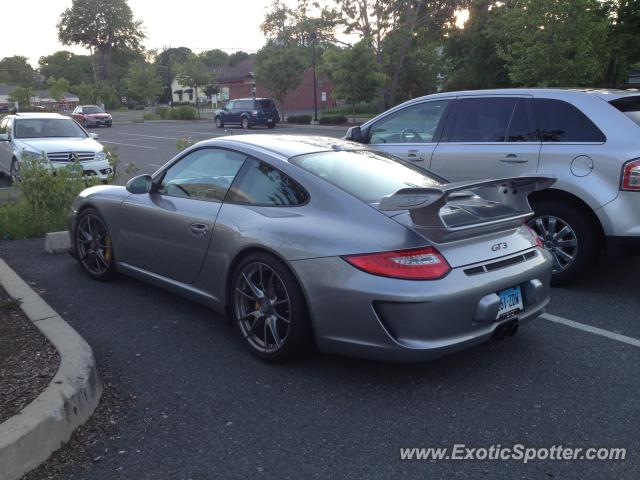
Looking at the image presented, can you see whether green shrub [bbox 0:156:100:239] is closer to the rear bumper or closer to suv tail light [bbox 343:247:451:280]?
the rear bumper

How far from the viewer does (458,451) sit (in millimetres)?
2969

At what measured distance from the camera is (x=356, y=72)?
33.8 m

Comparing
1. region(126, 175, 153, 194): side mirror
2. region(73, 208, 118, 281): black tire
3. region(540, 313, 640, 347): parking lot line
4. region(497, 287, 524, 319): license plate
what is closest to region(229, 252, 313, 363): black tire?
region(497, 287, 524, 319): license plate

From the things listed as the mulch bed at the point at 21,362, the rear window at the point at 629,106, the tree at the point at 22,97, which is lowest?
the mulch bed at the point at 21,362

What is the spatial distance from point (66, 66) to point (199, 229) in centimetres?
13220

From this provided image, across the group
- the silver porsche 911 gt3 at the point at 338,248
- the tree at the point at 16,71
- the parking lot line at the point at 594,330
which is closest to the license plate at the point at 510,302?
the silver porsche 911 gt3 at the point at 338,248

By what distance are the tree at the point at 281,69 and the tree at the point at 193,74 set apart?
15.3m

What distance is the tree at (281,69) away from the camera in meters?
42.4

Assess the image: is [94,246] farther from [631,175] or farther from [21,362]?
[631,175]

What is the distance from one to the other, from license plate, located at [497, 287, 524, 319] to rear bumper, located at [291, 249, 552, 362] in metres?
0.07

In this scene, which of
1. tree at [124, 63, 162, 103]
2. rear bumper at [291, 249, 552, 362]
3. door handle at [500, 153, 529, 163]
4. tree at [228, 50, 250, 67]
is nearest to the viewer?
rear bumper at [291, 249, 552, 362]

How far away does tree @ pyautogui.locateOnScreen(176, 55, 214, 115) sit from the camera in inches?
2251

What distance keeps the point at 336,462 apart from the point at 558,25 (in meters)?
18.8

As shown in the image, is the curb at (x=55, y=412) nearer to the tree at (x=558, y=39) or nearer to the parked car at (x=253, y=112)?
the tree at (x=558, y=39)
